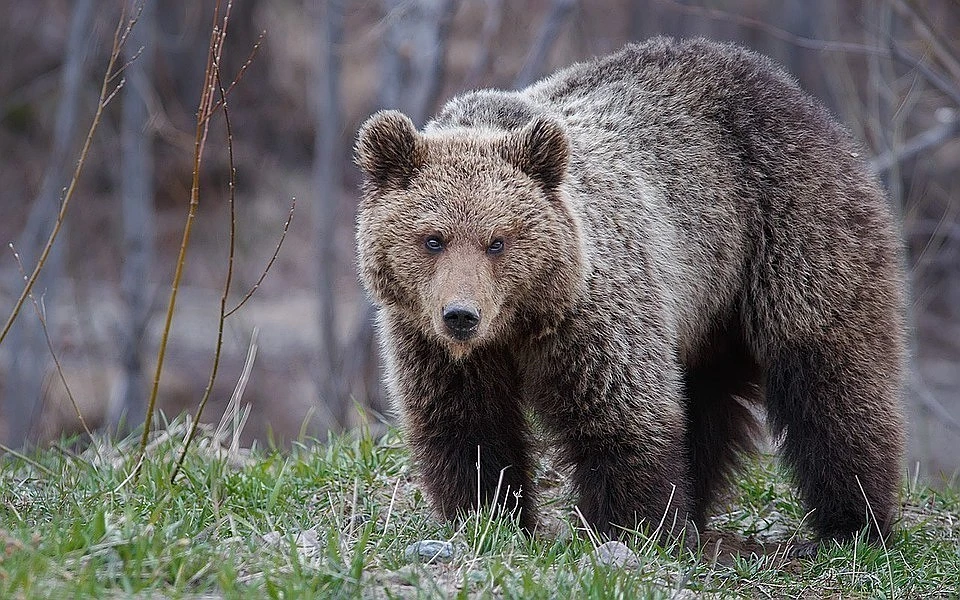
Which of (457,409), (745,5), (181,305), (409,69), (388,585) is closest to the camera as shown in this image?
(388,585)

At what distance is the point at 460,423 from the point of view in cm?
541

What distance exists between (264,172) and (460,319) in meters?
16.6

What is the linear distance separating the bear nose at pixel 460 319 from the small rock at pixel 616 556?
1.00m

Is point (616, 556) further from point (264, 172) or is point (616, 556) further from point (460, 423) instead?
point (264, 172)

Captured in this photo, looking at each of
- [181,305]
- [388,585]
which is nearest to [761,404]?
[388,585]

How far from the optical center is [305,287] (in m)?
19.9

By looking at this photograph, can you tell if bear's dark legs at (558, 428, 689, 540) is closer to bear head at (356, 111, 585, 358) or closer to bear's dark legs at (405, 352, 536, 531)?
bear's dark legs at (405, 352, 536, 531)

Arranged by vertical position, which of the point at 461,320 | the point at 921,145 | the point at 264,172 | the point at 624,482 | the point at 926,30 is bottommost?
the point at 624,482

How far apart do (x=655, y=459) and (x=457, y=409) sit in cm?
93

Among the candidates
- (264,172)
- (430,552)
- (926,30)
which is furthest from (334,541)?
(264,172)

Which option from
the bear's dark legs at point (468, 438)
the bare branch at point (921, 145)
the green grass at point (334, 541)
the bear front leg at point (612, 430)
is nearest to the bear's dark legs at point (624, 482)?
the bear front leg at point (612, 430)

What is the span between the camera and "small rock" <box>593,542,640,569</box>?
14.8ft

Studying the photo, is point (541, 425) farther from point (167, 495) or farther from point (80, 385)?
point (80, 385)

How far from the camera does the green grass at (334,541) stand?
399 cm
